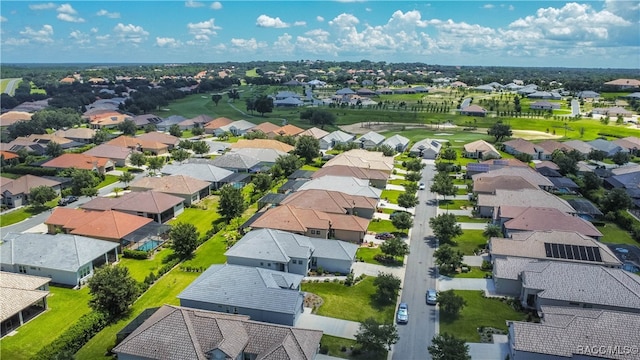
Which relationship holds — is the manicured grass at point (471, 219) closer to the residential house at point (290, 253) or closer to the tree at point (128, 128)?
the residential house at point (290, 253)

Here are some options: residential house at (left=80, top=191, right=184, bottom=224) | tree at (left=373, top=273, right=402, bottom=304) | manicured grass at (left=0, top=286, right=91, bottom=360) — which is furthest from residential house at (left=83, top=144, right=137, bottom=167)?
tree at (left=373, top=273, right=402, bottom=304)

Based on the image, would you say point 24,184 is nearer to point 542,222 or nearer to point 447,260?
point 447,260

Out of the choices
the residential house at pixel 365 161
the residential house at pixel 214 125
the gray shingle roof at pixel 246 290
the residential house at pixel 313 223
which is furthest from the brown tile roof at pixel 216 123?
the gray shingle roof at pixel 246 290

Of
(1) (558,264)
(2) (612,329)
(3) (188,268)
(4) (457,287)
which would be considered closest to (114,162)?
(3) (188,268)

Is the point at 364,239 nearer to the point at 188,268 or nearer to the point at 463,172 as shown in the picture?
the point at 188,268

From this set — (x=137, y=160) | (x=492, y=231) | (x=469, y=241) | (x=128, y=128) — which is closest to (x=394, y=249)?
(x=469, y=241)

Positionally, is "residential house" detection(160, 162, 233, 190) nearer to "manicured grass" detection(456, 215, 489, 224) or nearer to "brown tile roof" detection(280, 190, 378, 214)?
"brown tile roof" detection(280, 190, 378, 214)
